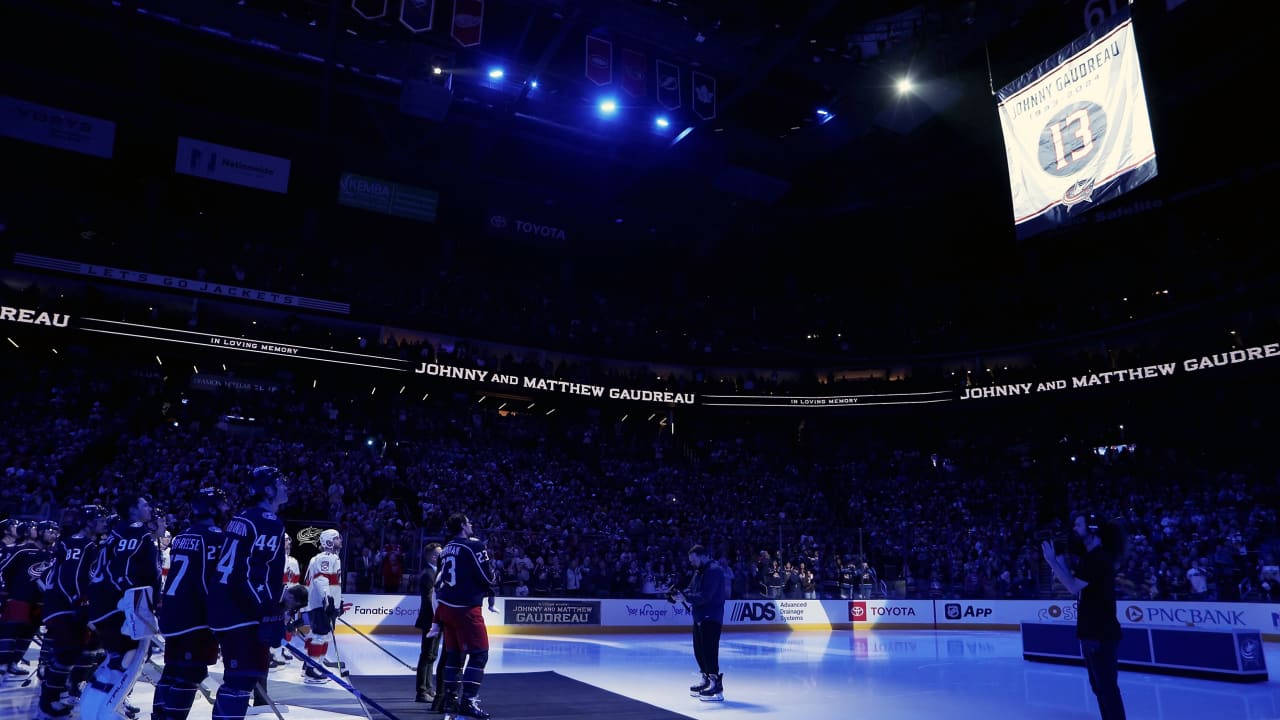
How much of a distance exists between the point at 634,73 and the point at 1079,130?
13205mm

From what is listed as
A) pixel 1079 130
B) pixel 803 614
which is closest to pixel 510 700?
pixel 1079 130

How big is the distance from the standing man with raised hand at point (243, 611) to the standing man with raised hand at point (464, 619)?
282 centimetres

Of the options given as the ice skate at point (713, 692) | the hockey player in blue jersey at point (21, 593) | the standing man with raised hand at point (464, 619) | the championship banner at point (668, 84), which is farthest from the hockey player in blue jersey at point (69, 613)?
the championship banner at point (668, 84)

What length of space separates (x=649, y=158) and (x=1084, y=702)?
76.1ft

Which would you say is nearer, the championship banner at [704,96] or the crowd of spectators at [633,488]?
the crowd of spectators at [633,488]

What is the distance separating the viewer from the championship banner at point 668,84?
23281mm

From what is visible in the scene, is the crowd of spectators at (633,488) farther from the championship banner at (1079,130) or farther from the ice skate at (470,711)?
the ice skate at (470,711)

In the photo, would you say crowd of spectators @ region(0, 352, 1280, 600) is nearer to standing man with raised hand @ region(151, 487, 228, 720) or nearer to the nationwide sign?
the nationwide sign

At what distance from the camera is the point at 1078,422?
113 ft

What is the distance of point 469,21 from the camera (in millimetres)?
19406

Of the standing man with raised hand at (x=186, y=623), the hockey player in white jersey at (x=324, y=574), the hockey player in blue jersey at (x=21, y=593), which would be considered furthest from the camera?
the hockey player in white jersey at (x=324, y=574)

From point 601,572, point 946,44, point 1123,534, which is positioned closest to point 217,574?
point 1123,534

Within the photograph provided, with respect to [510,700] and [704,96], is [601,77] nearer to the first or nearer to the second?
[704,96]

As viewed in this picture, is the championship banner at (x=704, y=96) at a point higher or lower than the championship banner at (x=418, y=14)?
higher
